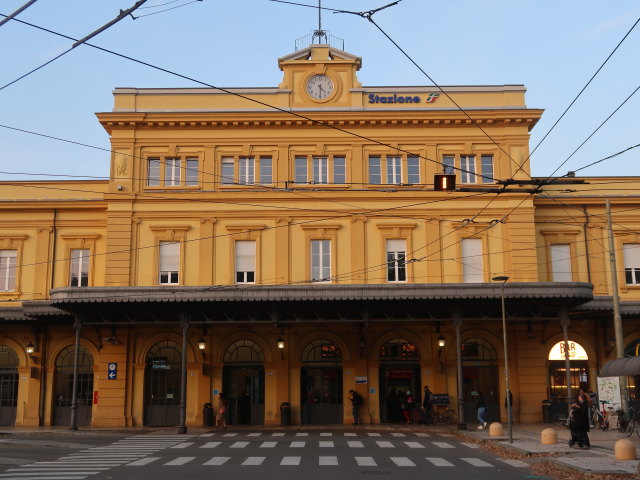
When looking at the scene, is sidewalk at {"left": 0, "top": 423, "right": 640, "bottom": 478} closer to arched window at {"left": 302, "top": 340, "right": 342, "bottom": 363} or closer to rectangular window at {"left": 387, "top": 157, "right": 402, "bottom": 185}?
arched window at {"left": 302, "top": 340, "right": 342, "bottom": 363}

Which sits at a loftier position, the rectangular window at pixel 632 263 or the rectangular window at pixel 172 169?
the rectangular window at pixel 172 169

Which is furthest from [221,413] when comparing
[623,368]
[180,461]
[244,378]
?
[623,368]

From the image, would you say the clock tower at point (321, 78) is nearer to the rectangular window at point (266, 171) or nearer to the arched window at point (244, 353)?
the rectangular window at point (266, 171)

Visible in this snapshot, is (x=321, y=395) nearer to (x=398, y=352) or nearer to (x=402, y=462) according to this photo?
(x=398, y=352)

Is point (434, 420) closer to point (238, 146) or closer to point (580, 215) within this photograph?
point (580, 215)

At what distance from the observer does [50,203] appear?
39.0m

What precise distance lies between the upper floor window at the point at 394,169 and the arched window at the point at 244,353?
958 cm

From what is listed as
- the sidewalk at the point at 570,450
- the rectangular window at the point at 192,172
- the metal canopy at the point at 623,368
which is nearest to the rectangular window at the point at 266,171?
the rectangular window at the point at 192,172

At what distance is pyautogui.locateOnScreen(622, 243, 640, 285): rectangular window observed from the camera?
38.8 meters

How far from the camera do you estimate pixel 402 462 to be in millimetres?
20781

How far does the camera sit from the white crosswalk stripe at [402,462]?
66.0ft

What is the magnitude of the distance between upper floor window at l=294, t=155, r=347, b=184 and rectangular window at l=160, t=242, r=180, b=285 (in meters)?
6.60

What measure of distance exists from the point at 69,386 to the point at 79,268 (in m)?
5.62

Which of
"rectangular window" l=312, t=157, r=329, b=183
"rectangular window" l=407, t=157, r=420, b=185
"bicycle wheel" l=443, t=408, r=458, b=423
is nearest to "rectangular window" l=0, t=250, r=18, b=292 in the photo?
"rectangular window" l=312, t=157, r=329, b=183
